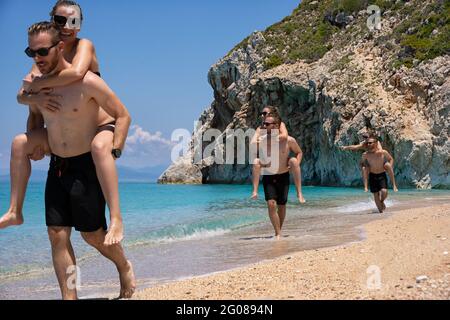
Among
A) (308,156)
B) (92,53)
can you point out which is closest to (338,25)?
(308,156)

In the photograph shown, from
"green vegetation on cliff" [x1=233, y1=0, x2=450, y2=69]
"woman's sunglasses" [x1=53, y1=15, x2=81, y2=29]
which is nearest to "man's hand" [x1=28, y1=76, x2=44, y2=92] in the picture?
"woman's sunglasses" [x1=53, y1=15, x2=81, y2=29]

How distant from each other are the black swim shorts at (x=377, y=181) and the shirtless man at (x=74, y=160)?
36.5 feet

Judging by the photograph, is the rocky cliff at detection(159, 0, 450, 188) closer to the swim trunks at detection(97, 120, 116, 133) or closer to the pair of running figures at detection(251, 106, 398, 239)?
the pair of running figures at detection(251, 106, 398, 239)

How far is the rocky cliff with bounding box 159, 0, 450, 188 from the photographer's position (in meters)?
40.1

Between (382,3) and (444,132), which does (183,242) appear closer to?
(444,132)

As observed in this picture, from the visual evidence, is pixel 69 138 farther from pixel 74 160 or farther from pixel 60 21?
pixel 60 21

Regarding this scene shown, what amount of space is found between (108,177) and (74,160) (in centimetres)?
33

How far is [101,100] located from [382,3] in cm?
5730

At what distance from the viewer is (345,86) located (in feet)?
155

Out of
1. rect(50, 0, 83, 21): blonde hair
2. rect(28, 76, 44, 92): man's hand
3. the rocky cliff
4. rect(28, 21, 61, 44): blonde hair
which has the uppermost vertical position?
the rocky cliff

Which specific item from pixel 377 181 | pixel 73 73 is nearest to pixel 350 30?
pixel 377 181

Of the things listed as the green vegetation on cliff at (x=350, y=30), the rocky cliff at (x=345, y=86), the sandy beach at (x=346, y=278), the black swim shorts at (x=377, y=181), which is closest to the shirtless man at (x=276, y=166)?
the sandy beach at (x=346, y=278)

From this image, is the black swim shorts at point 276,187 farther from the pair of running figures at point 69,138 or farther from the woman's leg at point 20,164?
the woman's leg at point 20,164

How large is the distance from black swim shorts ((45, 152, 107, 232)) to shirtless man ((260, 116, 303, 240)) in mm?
5113
